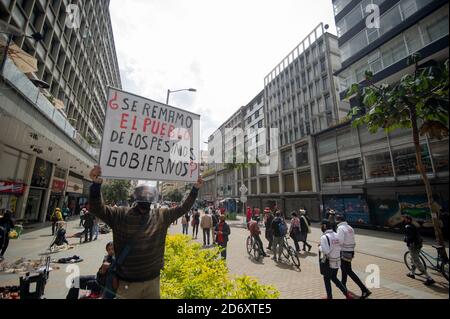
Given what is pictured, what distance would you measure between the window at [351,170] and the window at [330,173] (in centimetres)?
117

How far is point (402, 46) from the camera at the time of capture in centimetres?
1612

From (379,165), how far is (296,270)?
14.2 m

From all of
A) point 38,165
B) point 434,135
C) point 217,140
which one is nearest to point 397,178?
point 434,135

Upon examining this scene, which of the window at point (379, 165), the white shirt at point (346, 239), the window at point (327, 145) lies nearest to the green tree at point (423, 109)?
the white shirt at point (346, 239)

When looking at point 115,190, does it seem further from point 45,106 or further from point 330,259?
point 330,259

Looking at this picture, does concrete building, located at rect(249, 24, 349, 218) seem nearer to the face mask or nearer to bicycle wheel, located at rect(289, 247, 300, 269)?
bicycle wheel, located at rect(289, 247, 300, 269)

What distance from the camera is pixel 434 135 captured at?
197cm

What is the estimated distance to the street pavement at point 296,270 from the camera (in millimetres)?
5867

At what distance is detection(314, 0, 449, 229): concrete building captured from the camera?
47.4 feet

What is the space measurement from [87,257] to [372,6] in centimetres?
2628

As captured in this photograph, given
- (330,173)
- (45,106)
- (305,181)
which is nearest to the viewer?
(45,106)

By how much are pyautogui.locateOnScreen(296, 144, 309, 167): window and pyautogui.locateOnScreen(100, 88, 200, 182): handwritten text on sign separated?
26.7m

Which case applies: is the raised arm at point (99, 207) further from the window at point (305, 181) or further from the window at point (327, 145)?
the window at point (305, 181)

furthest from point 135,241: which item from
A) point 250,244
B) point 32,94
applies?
point 32,94
